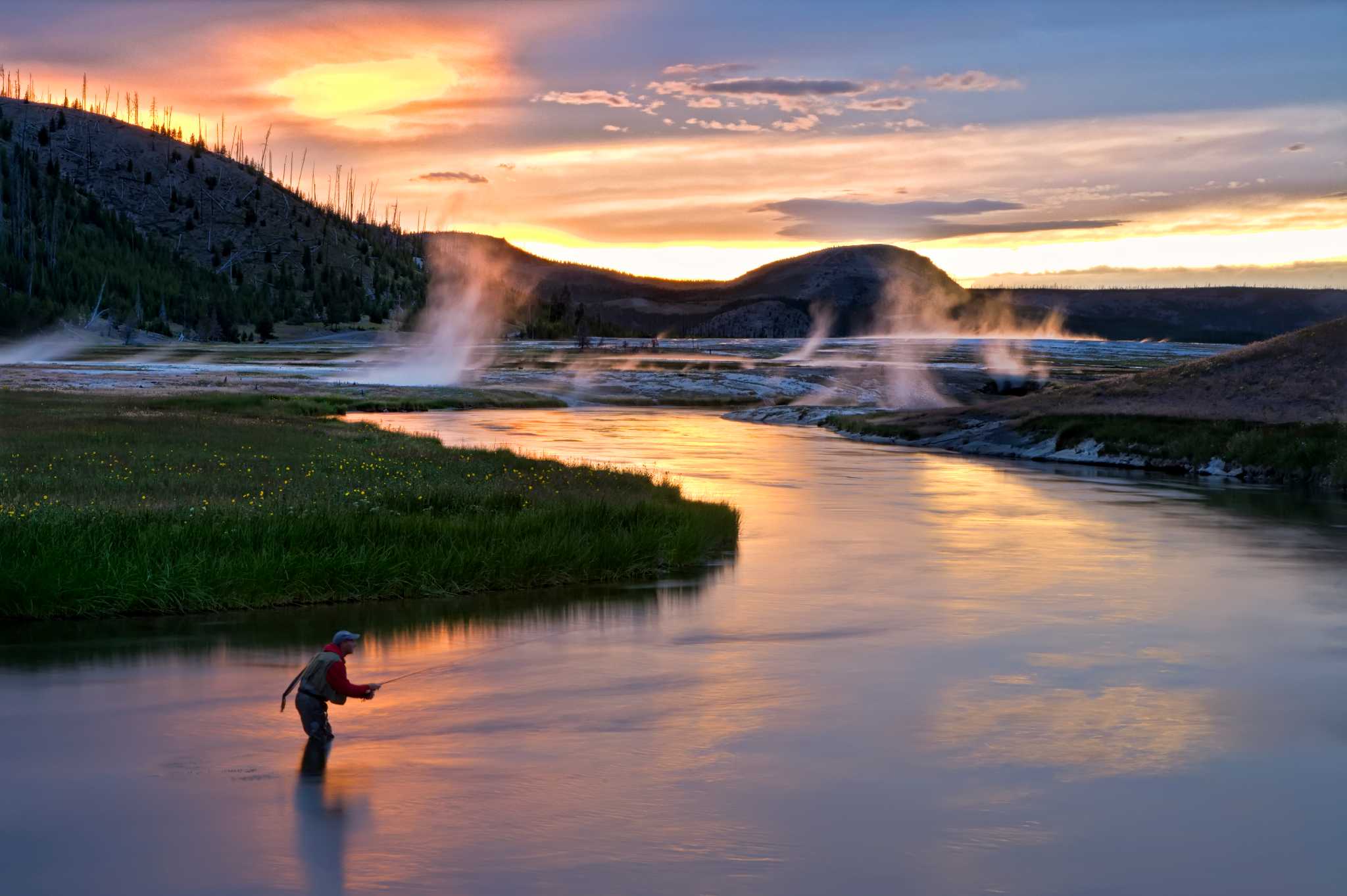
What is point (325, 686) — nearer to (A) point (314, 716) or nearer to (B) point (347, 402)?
(A) point (314, 716)

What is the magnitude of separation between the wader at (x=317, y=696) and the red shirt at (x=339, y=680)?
3 cm

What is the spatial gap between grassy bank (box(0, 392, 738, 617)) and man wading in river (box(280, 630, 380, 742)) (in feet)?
27.3

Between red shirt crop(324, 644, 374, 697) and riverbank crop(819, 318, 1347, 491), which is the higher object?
riverbank crop(819, 318, 1347, 491)

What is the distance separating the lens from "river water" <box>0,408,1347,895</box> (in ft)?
39.5

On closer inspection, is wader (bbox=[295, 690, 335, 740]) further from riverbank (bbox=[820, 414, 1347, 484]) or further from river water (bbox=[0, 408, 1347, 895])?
riverbank (bbox=[820, 414, 1347, 484])

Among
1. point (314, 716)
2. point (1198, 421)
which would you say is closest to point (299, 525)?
point (314, 716)

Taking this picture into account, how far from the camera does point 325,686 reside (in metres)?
14.4

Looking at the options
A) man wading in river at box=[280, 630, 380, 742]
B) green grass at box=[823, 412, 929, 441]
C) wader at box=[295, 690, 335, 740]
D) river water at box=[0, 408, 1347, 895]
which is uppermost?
green grass at box=[823, 412, 929, 441]

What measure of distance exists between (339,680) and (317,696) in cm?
56

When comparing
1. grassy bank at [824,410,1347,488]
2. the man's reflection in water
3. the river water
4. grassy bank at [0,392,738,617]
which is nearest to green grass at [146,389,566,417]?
grassy bank at [0,392,738,617]

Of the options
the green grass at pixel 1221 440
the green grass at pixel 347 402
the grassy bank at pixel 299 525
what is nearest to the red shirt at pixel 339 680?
the grassy bank at pixel 299 525

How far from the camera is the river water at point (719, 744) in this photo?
12.1 meters

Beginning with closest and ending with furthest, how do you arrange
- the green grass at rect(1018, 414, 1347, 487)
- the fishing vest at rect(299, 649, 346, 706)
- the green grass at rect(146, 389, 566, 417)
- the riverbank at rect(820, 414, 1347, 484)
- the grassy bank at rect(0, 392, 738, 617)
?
the fishing vest at rect(299, 649, 346, 706), the grassy bank at rect(0, 392, 738, 617), the green grass at rect(1018, 414, 1347, 487), the riverbank at rect(820, 414, 1347, 484), the green grass at rect(146, 389, 566, 417)

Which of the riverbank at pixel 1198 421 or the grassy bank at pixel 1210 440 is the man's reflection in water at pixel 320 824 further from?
the riverbank at pixel 1198 421
